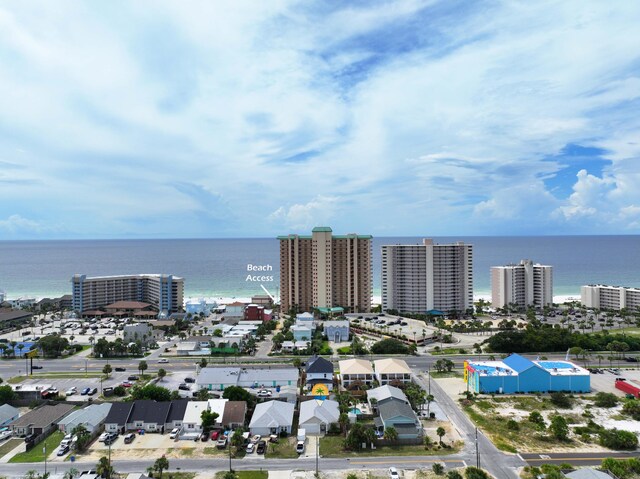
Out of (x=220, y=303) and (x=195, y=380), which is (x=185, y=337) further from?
(x=220, y=303)

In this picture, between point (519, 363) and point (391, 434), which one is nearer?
point (391, 434)

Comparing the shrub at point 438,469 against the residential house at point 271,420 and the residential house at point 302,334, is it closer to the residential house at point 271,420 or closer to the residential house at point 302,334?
the residential house at point 271,420

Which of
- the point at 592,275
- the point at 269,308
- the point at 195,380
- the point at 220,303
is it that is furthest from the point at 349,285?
the point at 592,275

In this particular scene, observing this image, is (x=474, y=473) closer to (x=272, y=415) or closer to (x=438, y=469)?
(x=438, y=469)

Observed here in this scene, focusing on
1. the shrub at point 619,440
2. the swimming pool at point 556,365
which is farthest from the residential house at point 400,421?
the swimming pool at point 556,365

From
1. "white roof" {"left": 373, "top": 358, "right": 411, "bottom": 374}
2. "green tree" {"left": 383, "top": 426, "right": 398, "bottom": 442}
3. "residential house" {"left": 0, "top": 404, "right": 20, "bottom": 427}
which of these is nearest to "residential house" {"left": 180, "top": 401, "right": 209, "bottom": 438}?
"green tree" {"left": 383, "top": 426, "right": 398, "bottom": 442}

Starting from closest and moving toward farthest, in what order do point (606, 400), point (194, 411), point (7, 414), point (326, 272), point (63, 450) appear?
point (63, 450) < point (194, 411) < point (7, 414) < point (606, 400) < point (326, 272)

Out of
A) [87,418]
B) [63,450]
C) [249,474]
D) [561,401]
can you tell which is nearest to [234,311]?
[87,418]
